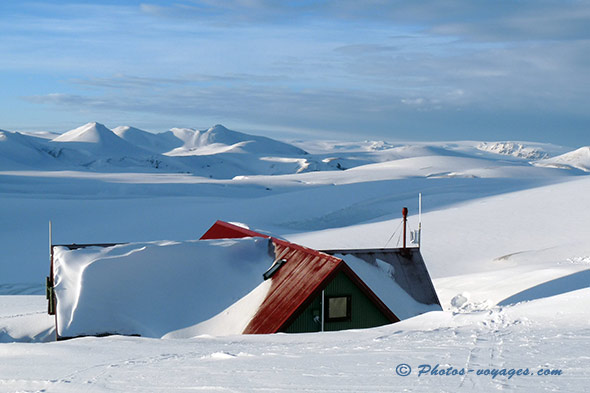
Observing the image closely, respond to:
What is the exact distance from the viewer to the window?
1198 centimetres

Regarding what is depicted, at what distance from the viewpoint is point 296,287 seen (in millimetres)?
12211

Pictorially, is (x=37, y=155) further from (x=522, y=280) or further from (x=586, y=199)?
(x=522, y=280)

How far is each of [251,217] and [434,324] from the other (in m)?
27.6

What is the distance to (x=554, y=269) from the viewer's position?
1759 centimetres

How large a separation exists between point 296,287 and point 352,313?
121cm

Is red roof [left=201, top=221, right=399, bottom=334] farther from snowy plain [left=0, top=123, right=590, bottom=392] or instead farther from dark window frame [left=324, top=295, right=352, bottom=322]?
snowy plain [left=0, top=123, right=590, bottom=392]

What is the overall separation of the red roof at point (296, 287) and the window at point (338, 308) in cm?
36

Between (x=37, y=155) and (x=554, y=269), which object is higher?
(x=37, y=155)

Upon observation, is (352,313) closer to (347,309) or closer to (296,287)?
(347,309)

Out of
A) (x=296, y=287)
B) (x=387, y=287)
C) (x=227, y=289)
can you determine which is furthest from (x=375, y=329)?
(x=227, y=289)

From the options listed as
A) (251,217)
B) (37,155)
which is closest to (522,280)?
(251,217)

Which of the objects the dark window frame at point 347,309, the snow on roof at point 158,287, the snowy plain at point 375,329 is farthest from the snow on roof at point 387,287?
the snow on roof at point 158,287

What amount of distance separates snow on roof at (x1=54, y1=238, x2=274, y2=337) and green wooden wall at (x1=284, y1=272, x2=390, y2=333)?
1182mm

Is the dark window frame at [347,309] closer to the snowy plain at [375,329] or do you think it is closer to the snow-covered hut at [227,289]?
the snow-covered hut at [227,289]
